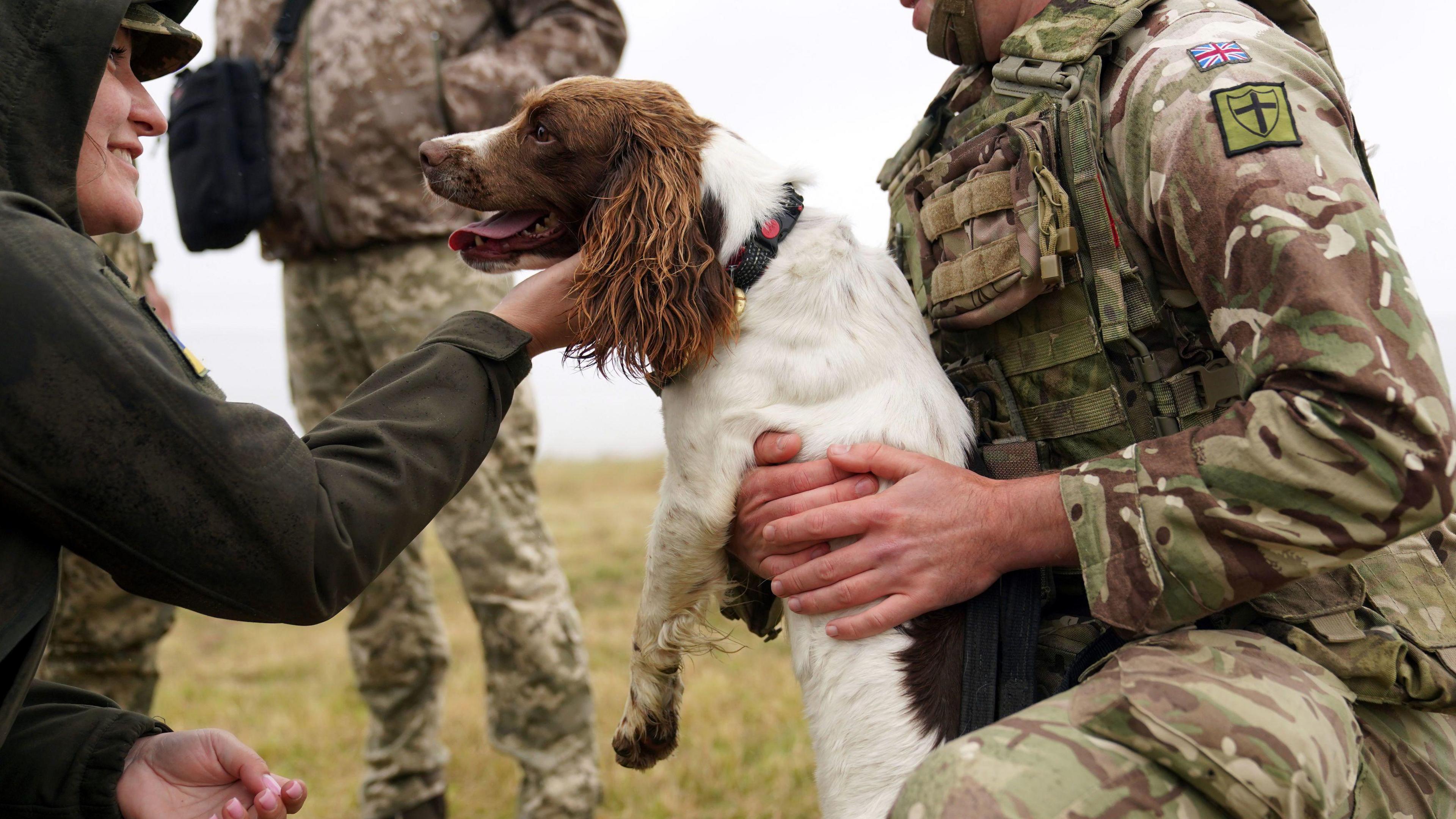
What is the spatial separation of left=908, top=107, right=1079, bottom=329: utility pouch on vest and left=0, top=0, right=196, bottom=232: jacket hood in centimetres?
156

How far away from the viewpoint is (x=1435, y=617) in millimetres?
1973

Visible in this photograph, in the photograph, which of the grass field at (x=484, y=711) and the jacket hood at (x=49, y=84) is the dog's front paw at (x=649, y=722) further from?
the jacket hood at (x=49, y=84)

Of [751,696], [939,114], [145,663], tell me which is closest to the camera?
[939,114]

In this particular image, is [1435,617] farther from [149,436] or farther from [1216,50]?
[149,436]

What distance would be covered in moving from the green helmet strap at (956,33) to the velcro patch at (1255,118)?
794 mm

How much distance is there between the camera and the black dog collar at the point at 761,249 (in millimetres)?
2471

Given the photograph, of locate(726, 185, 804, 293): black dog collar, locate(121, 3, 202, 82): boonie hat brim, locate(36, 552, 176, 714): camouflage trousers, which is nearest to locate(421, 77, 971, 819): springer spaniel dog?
locate(726, 185, 804, 293): black dog collar

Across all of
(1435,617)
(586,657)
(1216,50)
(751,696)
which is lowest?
(751,696)

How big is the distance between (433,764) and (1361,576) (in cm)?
340

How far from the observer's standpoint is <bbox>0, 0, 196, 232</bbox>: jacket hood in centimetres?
169

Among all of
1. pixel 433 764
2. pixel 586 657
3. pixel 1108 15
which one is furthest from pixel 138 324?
pixel 433 764

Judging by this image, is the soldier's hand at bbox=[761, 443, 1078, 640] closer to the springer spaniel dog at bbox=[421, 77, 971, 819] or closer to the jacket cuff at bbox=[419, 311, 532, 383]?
the springer spaniel dog at bbox=[421, 77, 971, 819]

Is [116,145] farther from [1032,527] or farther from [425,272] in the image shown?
[425,272]

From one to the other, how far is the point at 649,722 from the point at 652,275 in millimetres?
1061
